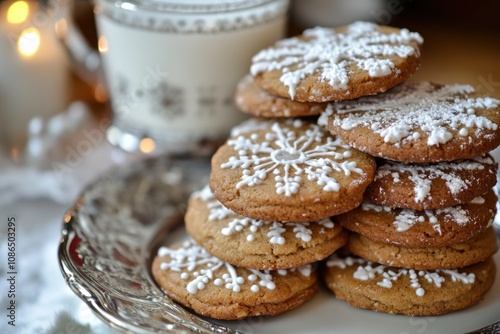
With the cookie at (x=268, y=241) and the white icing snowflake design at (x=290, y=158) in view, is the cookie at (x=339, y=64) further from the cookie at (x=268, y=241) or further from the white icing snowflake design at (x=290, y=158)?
the cookie at (x=268, y=241)

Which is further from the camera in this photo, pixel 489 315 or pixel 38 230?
pixel 38 230

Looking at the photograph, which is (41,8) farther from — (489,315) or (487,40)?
(487,40)

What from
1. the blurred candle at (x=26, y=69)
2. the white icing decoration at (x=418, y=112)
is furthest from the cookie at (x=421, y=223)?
the blurred candle at (x=26, y=69)

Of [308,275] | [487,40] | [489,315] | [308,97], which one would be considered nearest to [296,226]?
[308,275]

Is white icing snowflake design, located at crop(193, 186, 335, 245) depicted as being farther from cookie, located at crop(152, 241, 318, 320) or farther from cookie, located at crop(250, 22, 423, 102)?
cookie, located at crop(250, 22, 423, 102)

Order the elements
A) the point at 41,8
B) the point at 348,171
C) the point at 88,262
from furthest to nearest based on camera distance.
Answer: the point at 41,8 < the point at 88,262 < the point at 348,171

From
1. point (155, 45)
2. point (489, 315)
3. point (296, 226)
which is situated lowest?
point (489, 315)
